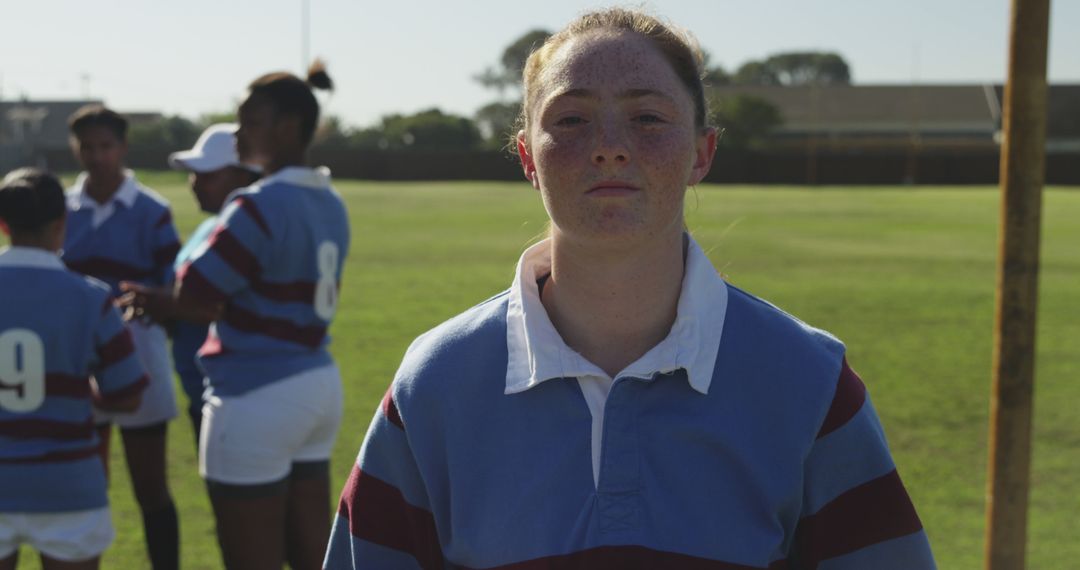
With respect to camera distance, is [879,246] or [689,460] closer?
[689,460]

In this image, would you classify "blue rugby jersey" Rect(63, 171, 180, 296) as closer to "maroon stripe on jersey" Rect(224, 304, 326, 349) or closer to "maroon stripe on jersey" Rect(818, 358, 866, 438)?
"maroon stripe on jersey" Rect(224, 304, 326, 349)

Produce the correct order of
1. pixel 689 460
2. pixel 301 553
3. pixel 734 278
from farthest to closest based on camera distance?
pixel 734 278, pixel 301 553, pixel 689 460

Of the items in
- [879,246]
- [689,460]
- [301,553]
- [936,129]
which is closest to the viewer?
[689,460]

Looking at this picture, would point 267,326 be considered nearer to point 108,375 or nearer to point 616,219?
point 108,375

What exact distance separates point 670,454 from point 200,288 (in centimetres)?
286

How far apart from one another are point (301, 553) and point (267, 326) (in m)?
1.07

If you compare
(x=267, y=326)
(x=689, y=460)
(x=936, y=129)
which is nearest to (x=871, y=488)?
(x=689, y=460)

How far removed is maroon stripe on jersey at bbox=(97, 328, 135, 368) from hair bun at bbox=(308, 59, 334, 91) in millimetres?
1585

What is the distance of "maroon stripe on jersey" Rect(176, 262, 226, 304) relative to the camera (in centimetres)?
438

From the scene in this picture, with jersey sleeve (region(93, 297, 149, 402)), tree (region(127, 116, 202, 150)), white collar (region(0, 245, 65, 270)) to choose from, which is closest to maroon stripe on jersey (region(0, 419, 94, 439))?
jersey sleeve (region(93, 297, 149, 402))

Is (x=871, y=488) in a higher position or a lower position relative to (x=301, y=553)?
higher

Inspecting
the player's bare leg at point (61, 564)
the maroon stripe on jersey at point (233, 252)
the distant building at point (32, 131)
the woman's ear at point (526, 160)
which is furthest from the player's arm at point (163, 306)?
the distant building at point (32, 131)

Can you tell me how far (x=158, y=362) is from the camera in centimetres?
584

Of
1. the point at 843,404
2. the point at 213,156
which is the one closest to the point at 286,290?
the point at 213,156
